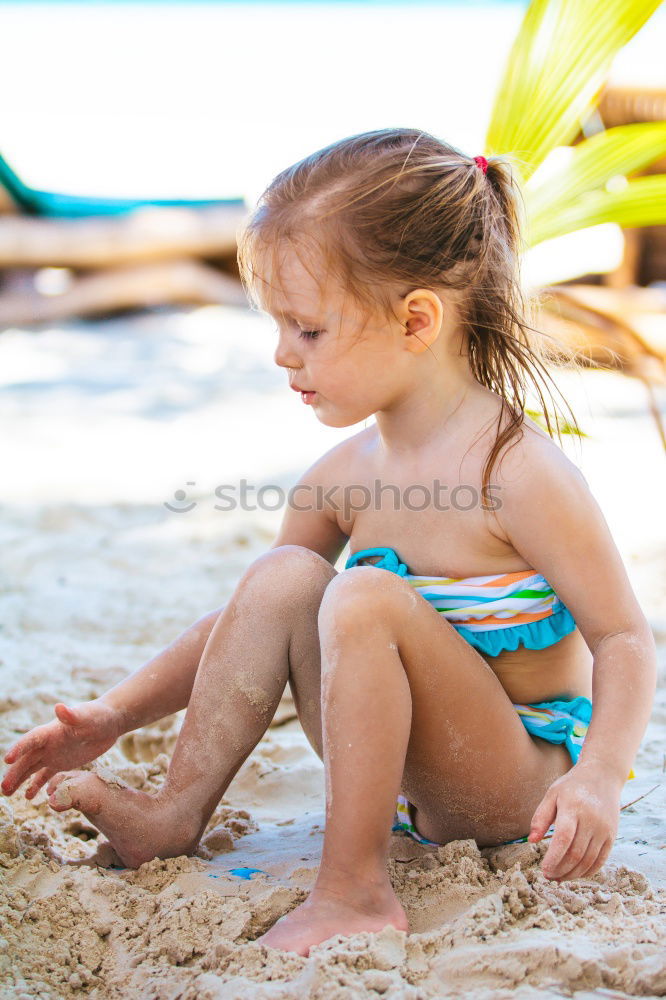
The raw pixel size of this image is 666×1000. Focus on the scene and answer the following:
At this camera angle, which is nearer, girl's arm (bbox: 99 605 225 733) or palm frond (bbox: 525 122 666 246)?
girl's arm (bbox: 99 605 225 733)

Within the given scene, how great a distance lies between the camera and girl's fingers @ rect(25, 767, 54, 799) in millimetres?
1439

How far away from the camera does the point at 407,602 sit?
125cm

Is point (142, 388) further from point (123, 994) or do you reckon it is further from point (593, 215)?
point (123, 994)

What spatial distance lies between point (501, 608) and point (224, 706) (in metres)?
0.40

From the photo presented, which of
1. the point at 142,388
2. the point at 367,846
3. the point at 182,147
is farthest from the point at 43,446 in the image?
the point at 182,147

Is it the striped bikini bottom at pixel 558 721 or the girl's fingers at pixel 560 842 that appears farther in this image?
the striped bikini bottom at pixel 558 721

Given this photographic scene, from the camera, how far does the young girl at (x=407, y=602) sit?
1.22m

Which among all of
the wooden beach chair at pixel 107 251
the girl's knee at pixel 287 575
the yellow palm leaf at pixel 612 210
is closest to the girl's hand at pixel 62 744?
the girl's knee at pixel 287 575

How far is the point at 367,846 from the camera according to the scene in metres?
1.21

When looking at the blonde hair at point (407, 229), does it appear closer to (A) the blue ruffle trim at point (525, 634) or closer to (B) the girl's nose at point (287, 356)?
(B) the girl's nose at point (287, 356)

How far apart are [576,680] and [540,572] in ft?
0.74

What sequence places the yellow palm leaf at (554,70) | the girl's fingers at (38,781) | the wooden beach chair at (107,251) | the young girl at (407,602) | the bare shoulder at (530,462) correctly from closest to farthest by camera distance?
1. the young girl at (407,602)
2. the bare shoulder at (530,462)
3. the girl's fingers at (38,781)
4. the yellow palm leaf at (554,70)
5. the wooden beach chair at (107,251)

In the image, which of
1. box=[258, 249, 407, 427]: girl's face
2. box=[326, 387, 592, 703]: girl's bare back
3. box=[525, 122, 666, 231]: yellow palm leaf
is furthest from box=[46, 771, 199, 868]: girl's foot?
box=[525, 122, 666, 231]: yellow palm leaf

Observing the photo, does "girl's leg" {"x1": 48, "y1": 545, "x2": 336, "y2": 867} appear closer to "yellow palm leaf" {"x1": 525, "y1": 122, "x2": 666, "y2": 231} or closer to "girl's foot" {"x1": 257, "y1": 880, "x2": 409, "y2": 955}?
"girl's foot" {"x1": 257, "y1": 880, "x2": 409, "y2": 955}
